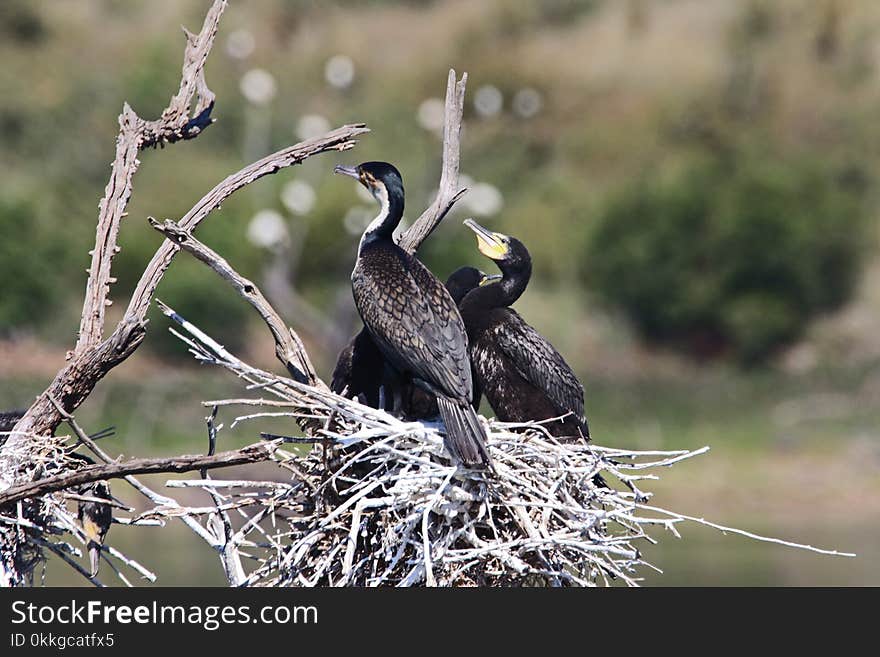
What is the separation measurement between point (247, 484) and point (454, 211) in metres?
14.7

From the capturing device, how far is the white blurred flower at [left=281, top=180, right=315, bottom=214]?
20.4 meters

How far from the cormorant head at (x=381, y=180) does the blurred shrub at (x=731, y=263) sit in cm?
1560

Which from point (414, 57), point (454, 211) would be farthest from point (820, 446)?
point (414, 57)

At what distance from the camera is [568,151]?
26797 millimetres

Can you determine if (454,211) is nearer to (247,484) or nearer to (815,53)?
(815,53)

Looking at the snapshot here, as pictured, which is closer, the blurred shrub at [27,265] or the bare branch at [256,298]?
the bare branch at [256,298]

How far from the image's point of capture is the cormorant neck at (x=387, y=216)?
18.6 feet

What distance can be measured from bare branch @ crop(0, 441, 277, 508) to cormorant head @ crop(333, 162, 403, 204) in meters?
1.11

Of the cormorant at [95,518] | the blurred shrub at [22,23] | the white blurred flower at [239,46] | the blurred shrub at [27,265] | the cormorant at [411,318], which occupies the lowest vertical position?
the cormorant at [95,518]

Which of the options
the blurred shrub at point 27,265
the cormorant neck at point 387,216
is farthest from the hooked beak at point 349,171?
the blurred shrub at point 27,265

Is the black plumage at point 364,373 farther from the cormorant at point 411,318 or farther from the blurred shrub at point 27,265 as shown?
the blurred shrub at point 27,265

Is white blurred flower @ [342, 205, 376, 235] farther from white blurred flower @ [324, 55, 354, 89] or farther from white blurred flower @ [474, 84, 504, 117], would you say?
white blurred flower @ [474, 84, 504, 117]

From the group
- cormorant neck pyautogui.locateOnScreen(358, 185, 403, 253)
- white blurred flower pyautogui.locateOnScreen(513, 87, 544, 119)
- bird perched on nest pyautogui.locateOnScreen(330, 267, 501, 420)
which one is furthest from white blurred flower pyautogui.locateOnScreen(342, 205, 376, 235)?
cormorant neck pyautogui.locateOnScreen(358, 185, 403, 253)

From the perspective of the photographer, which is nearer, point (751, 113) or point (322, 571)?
point (322, 571)
